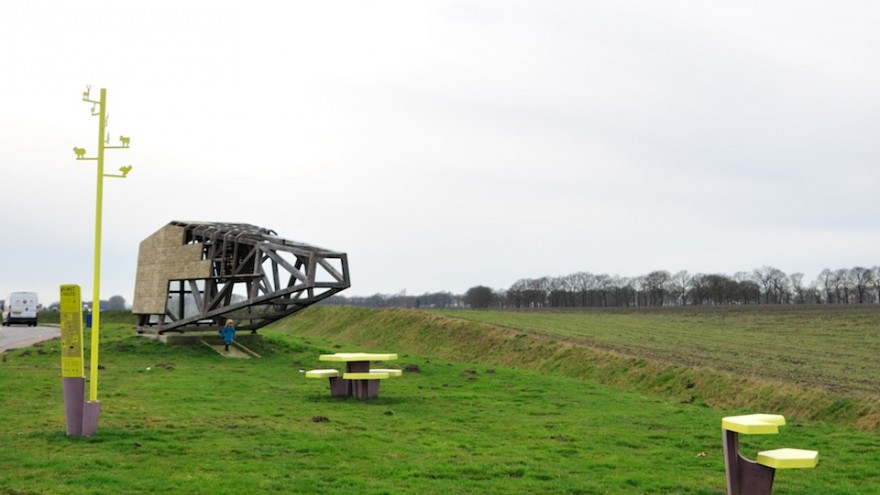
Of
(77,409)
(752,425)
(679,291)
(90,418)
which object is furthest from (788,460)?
(679,291)

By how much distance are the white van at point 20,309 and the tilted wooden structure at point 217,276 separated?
31.5 m

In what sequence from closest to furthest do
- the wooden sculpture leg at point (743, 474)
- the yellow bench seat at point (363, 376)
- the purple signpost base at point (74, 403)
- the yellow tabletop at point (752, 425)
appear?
the yellow tabletop at point (752, 425) → the wooden sculpture leg at point (743, 474) → the purple signpost base at point (74, 403) → the yellow bench seat at point (363, 376)

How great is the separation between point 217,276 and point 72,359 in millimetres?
20804

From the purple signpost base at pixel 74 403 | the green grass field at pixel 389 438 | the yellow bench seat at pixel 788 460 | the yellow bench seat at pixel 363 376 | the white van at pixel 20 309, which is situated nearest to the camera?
the yellow bench seat at pixel 788 460

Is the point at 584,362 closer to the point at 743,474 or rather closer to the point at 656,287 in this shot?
the point at 743,474

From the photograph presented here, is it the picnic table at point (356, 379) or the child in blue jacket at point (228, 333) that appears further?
the child in blue jacket at point (228, 333)

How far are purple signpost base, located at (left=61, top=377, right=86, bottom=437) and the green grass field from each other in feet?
1.18

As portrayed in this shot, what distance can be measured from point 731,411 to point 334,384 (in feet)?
34.7

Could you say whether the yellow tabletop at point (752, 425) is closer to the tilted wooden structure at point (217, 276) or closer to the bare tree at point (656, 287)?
the tilted wooden structure at point (217, 276)

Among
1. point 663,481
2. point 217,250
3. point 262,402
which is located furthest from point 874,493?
point 217,250

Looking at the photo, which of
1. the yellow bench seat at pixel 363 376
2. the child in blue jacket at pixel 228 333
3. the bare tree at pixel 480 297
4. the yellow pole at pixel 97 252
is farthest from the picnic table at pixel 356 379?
the bare tree at pixel 480 297

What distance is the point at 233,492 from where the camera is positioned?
411 inches

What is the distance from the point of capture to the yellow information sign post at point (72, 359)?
46.6ft

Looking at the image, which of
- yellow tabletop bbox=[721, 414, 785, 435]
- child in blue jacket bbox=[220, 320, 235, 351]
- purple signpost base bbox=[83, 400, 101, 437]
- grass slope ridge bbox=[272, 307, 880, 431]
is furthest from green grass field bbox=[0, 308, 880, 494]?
child in blue jacket bbox=[220, 320, 235, 351]
